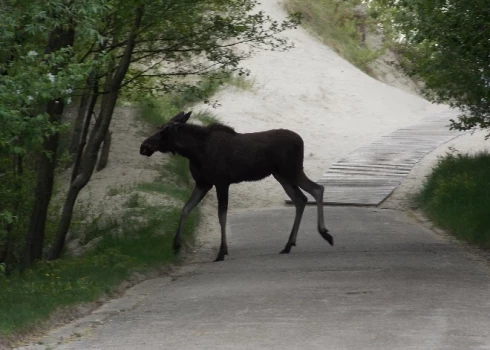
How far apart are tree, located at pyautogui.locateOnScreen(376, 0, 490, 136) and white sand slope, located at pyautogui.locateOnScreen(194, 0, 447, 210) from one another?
7439mm

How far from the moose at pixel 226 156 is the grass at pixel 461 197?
2630 millimetres

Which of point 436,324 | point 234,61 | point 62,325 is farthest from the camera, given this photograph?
point 234,61

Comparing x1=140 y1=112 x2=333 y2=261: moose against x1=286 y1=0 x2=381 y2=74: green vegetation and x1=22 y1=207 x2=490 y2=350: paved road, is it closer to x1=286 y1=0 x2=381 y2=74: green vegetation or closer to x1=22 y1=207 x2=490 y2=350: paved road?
x1=22 y1=207 x2=490 y2=350: paved road

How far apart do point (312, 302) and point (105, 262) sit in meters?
4.36

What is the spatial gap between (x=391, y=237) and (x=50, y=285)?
6919 mm

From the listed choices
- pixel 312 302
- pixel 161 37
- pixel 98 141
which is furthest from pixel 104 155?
pixel 312 302

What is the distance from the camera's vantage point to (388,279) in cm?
1280

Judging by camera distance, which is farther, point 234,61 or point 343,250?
point 234,61

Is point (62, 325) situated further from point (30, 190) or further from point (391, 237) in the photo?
point (30, 190)

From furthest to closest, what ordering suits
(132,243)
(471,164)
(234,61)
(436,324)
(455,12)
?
(471,164), (234,61), (132,243), (455,12), (436,324)

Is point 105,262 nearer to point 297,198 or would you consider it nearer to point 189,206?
point 189,206

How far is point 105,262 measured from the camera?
14586 millimetres

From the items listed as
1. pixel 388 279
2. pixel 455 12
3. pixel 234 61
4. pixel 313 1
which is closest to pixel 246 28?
pixel 234 61

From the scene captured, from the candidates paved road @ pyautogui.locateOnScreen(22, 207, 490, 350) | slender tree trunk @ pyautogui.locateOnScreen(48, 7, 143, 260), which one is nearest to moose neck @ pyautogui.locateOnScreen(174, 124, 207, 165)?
slender tree trunk @ pyautogui.locateOnScreen(48, 7, 143, 260)
